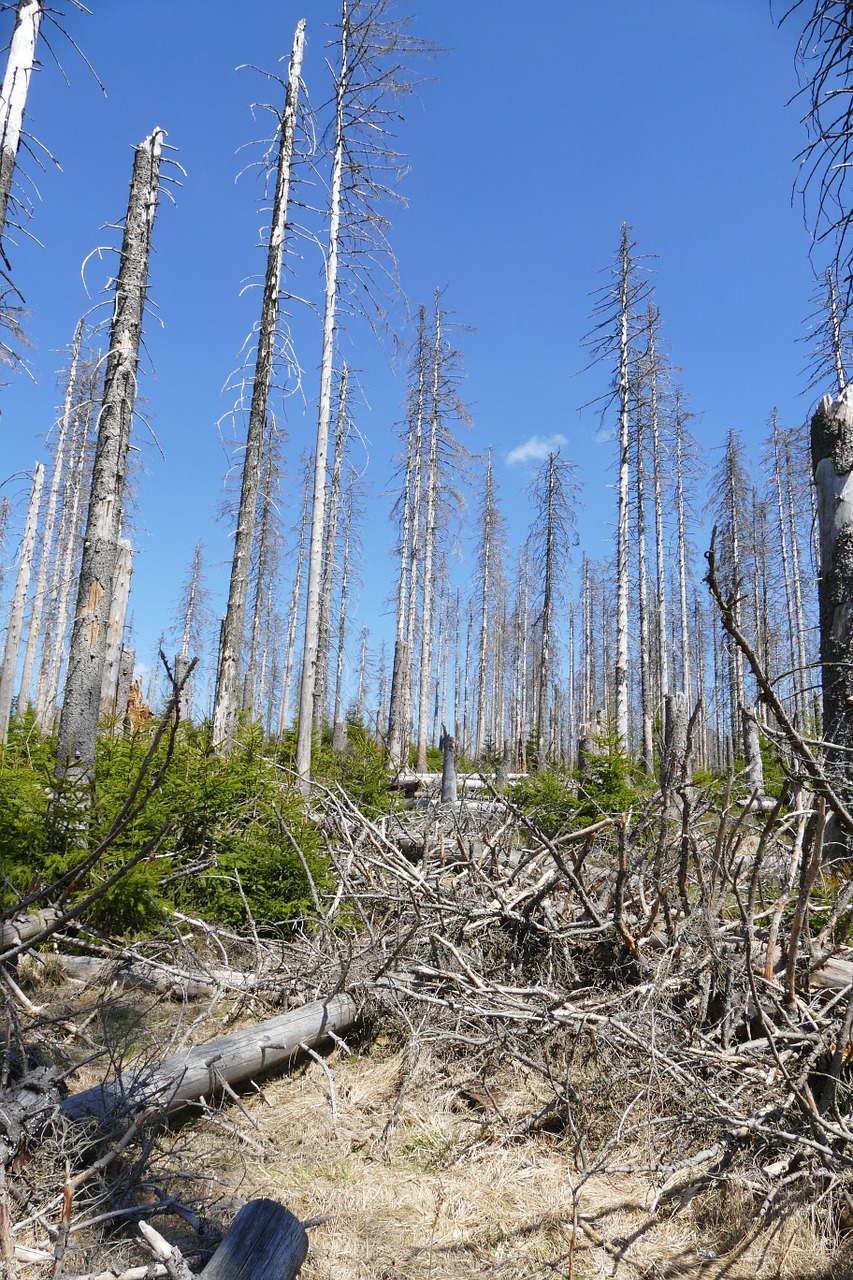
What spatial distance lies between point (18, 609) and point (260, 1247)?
19876 mm

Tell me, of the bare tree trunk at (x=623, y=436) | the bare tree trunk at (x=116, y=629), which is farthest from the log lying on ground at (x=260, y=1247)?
the bare tree trunk at (x=623, y=436)

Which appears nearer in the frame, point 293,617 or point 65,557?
point 65,557

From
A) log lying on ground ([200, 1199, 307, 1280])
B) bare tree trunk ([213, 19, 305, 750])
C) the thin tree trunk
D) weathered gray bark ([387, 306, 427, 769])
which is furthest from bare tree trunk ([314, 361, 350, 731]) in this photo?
log lying on ground ([200, 1199, 307, 1280])

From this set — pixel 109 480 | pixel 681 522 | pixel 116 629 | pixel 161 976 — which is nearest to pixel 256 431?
pixel 109 480

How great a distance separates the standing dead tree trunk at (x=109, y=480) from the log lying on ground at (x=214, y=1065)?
3.59m

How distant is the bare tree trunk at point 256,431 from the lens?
1055 cm

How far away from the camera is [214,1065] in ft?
13.3

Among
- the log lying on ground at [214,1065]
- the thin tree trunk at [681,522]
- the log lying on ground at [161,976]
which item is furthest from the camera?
the thin tree trunk at [681,522]

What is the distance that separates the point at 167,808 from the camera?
6.23m

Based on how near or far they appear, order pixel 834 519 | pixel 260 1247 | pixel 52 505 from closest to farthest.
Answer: pixel 260 1247, pixel 834 519, pixel 52 505

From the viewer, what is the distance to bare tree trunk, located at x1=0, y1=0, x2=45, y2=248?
702 centimetres

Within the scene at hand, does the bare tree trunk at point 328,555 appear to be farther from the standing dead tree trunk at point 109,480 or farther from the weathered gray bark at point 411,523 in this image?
the standing dead tree trunk at point 109,480

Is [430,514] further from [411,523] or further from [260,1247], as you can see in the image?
[260,1247]

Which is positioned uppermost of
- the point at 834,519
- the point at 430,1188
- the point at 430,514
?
the point at 430,514
